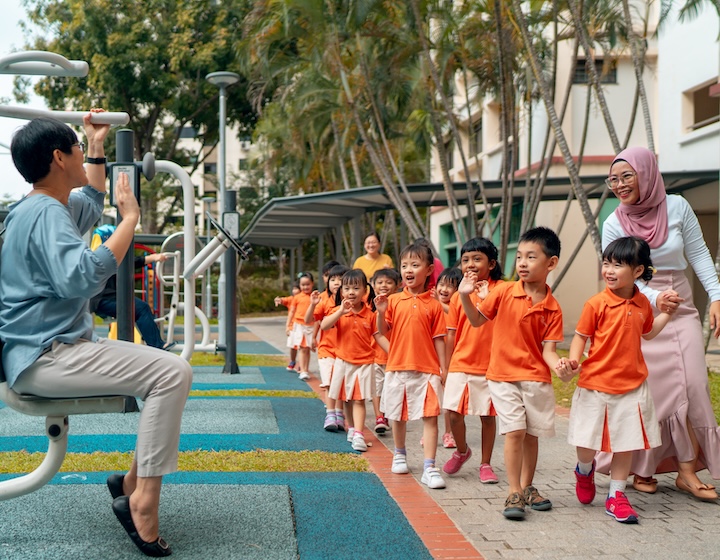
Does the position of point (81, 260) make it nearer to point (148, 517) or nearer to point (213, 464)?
point (148, 517)

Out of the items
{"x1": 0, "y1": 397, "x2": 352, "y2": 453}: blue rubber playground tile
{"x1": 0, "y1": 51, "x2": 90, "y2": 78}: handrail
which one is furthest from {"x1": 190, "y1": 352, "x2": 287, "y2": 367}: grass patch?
{"x1": 0, "y1": 51, "x2": 90, "y2": 78}: handrail

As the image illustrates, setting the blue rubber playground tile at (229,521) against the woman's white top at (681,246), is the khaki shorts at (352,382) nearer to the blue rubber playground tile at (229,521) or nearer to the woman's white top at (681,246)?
the blue rubber playground tile at (229,521)

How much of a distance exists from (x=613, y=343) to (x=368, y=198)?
1396 centimetres

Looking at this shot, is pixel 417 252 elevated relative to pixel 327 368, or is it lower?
elevated

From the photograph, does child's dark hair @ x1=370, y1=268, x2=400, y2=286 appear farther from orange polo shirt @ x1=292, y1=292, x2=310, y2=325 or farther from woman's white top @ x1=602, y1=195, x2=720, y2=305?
Result: orange polo shirt @ x1=292, y1=292, x2=310, y2=325

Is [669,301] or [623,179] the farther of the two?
[623,179]

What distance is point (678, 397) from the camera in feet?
16.7

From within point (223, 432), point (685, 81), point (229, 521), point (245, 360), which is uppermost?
point (685, 81)

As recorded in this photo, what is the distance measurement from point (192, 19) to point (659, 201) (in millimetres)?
26250

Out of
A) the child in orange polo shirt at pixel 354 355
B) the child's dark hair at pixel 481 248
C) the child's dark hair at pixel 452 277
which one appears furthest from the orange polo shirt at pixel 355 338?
the child's dark hair at pixel 481 248

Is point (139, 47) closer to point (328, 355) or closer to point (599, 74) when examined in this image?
point (599, 74)

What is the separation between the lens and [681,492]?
532cm

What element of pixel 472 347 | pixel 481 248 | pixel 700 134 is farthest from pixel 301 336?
pixel 700 134

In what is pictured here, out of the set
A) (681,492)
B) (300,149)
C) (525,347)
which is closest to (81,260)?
(525,347)
